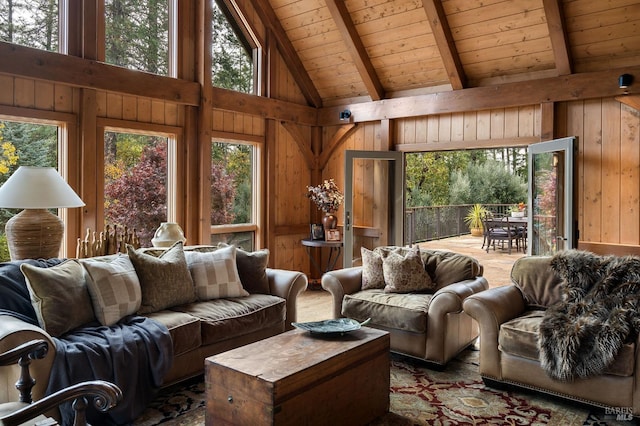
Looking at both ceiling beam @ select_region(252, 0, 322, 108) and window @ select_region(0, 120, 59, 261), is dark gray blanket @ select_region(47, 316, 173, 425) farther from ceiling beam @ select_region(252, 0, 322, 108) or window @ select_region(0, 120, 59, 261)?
ceiling beam @ select_region(252, 0, 322, 108)

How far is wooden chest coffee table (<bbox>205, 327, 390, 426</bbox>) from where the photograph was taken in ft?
7.45

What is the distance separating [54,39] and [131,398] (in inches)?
133

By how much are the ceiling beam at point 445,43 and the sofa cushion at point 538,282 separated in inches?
104

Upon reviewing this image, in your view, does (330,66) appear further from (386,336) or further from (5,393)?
(5,393)

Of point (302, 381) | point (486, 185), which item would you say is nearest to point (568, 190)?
point (302, 381)

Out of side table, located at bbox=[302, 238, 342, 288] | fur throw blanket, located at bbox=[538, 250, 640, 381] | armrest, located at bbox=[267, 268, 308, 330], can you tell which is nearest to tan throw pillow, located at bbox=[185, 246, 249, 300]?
armrest, located at bbox=[267, 268, 308, 330]

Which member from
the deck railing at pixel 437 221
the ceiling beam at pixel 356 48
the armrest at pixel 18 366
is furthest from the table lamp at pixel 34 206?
the deck railing at pixel 437 221

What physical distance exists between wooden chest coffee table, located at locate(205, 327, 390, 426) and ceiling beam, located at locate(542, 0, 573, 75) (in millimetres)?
3489

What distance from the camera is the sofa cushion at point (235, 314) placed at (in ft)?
11.1

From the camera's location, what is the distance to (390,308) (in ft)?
12.4

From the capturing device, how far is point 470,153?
15.4m

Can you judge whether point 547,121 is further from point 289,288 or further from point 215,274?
point 215,274

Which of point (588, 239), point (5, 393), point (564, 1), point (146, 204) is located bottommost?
point (5, 393)

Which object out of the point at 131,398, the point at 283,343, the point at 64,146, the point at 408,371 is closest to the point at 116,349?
the point at 131,398
